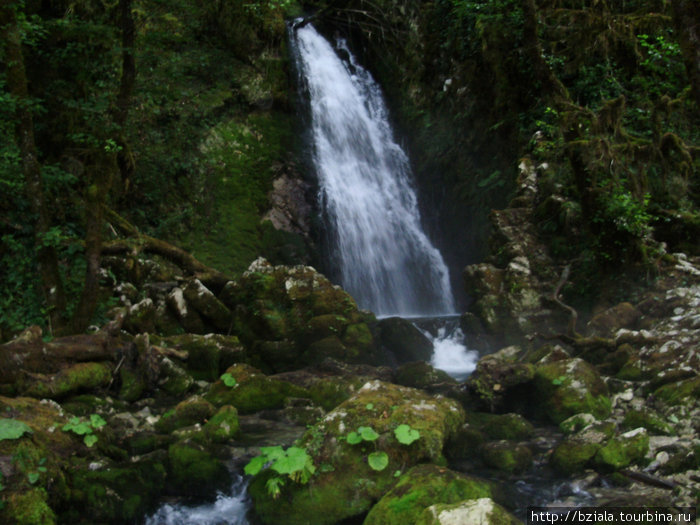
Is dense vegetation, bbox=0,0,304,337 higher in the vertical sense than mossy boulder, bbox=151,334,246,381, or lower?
higher

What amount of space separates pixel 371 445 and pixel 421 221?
38.6 feet

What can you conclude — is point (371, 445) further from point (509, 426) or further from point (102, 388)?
point (102, 388)

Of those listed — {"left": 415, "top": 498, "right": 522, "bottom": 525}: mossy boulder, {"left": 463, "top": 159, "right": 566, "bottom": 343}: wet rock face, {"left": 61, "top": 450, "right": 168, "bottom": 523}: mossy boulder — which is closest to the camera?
{"left": 415, "top": 498, "right": 522, "bottom": 525}: mossy boulder

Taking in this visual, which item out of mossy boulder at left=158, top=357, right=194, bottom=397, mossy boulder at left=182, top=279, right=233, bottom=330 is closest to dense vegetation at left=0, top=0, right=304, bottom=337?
mossy boulder at left=158, top=357, right=194, bottom=397

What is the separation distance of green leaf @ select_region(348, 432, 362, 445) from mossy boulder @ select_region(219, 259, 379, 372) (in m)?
4.25

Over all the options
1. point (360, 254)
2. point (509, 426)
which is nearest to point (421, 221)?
point (360, 254)

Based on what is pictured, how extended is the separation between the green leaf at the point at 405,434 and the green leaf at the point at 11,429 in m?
2.90

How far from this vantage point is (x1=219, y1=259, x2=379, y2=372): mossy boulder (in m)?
8.49

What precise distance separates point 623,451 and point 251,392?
4.33m

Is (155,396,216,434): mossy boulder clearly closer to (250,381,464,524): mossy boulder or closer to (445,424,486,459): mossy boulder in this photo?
(250,381,464,524): mossy boulder

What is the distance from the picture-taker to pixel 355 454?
4062mm

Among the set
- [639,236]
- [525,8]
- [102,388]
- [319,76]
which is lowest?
[102,388]

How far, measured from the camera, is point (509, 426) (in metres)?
5.31

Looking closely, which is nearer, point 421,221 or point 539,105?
point 539,105
